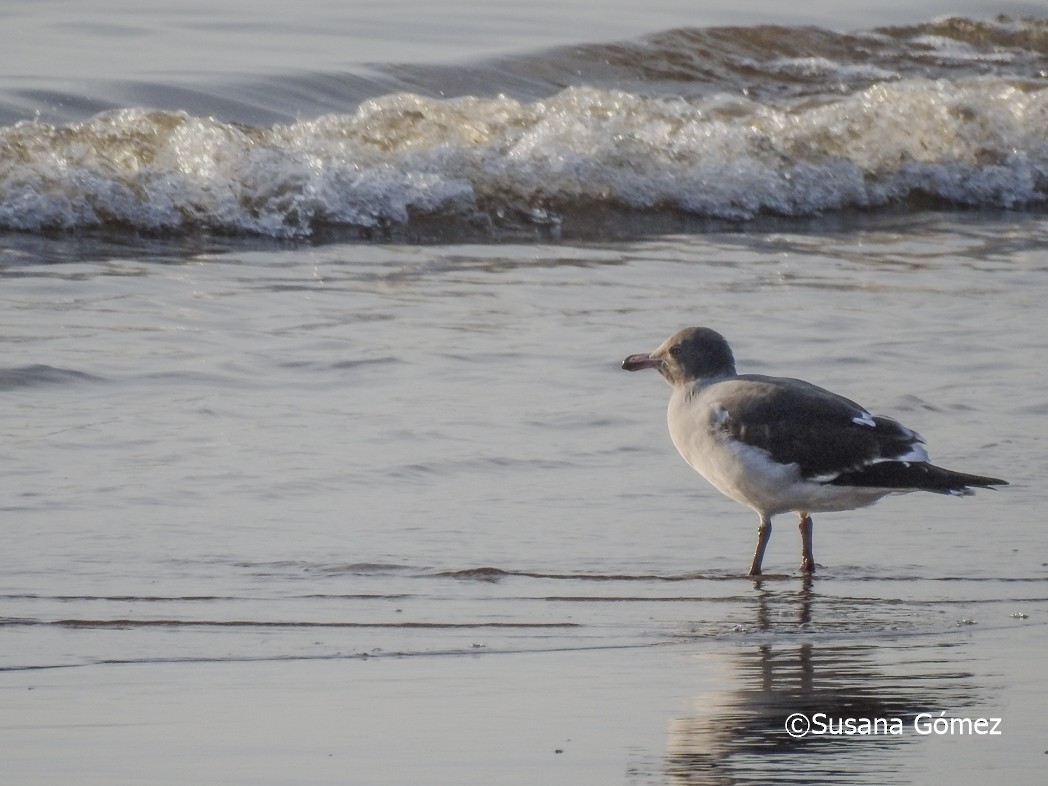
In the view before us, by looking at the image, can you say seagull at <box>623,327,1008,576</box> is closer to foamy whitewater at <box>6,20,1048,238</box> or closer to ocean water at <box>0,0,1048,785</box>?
ocean water at <box>0,0,1048,785</box>

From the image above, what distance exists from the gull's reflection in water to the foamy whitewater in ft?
21.1

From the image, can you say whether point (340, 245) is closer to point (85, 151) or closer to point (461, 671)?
point (85, 151)

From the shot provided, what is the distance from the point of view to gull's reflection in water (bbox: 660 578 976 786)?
3.28 m

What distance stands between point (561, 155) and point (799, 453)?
22.6 feet

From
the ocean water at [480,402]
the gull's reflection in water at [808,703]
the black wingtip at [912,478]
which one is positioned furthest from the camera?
the black wingtip at [912,478]

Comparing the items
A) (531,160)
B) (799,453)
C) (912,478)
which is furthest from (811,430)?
(531,160)

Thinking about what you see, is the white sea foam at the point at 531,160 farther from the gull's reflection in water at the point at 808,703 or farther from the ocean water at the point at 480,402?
the gull's reflection in water at the point at 808,703

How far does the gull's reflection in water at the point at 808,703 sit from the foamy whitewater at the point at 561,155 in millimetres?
6437

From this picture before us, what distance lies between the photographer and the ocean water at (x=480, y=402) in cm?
361

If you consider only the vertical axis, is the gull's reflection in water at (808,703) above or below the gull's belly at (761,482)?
below

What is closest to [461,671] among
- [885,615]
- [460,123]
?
[885,615]

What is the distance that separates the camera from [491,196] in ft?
36.4

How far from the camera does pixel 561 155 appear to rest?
11617 millimetres

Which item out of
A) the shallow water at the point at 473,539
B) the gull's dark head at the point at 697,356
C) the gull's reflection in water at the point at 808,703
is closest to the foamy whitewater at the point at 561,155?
the shallow water at the point at 473,539
